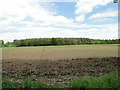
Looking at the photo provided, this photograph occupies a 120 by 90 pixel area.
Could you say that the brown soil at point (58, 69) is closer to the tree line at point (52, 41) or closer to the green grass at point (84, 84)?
the green grass at point (84, 84)

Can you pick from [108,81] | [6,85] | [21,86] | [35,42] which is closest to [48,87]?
[21,86]

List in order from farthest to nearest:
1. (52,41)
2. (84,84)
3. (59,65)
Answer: (52,41)
(59,65)
(84,84)

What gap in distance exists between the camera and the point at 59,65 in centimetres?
452

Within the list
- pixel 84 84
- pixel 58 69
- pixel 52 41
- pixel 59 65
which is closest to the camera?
pixel 84 84

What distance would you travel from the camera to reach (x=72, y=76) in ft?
11.9

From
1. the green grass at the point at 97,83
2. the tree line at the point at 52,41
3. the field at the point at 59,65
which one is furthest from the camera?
the tree line at the point at 52,41

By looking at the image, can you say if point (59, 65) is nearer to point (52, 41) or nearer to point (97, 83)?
point (52, 41)

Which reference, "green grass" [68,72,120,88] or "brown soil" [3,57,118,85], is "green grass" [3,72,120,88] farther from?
"brown soil" [3,57,118,85]

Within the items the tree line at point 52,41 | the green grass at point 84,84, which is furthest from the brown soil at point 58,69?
the tree line at point 52,41

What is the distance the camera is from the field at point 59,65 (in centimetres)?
365

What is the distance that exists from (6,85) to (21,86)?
32 centimetres

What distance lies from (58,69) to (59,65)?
1.20 feet

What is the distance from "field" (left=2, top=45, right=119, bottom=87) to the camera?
3.65 m

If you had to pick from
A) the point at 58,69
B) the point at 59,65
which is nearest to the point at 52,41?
the point at 59,65
